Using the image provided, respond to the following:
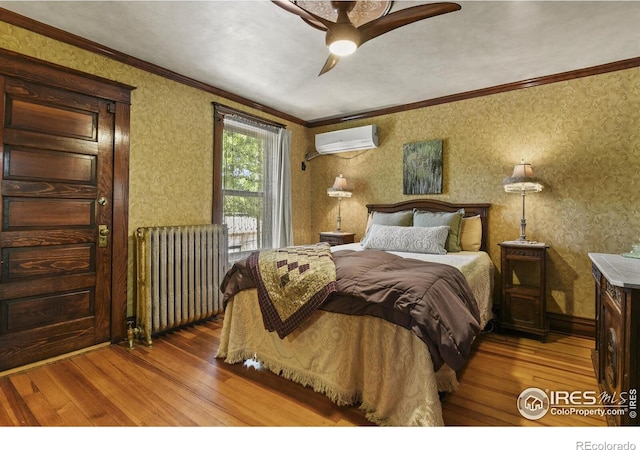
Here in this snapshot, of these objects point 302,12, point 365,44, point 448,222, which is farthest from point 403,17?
point 448,222

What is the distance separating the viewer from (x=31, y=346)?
2.28 metres

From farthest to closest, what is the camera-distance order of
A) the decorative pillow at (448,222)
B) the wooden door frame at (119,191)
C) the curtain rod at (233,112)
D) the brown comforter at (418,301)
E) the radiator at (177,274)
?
the curtain rod at (233,112), the decorative pillow at (448,222), the radiator at (177,274), the wooden door frame at (119,191), the brown comforter at (418,301)

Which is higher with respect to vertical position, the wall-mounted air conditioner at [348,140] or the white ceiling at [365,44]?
the white ceiling at [365,44]

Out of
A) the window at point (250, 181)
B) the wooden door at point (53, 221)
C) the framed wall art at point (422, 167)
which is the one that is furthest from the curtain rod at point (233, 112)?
the framed wall art at point (422, 167)

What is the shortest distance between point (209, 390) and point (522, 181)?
3.14 metres

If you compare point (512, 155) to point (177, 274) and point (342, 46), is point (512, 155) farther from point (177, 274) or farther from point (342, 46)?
point (177, 274)

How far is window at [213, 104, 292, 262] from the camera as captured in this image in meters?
3.58

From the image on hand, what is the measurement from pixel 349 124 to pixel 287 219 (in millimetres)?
1604

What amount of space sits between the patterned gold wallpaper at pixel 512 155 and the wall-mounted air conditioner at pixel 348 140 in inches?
25.5

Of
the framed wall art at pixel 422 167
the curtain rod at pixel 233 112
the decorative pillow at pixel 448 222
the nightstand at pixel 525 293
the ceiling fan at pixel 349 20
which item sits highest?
the curtain rod at pixel 233 112

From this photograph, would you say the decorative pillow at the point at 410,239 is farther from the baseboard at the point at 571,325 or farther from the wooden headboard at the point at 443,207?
the baseboard at the point at 571,325

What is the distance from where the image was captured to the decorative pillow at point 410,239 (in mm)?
3088

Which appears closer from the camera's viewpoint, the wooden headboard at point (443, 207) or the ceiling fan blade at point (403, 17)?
the ceiling fan blade at point (403, 17)
